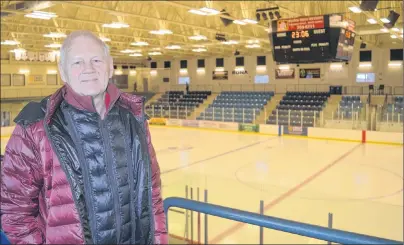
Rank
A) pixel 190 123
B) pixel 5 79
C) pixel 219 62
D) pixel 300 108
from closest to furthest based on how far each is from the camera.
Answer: pixel 300 108 → pixel 190 123 → pixel 5 79 → pixel 219 62

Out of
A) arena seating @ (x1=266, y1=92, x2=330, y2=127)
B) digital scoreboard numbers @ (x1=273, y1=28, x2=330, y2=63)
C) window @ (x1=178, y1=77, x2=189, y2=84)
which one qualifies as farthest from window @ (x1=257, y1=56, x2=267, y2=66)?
digital scoreboard numbers @ (x1=273, y1=28, x2=330, y2=63)

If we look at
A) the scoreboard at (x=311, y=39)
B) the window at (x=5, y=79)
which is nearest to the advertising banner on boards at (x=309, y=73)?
the scoreboard at (x=311, y=39)

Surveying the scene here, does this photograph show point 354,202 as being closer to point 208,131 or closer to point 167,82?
point 208,131

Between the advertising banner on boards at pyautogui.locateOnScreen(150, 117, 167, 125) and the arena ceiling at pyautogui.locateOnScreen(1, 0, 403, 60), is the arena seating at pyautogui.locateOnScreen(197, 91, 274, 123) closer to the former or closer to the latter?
the advertising banner on boards at pyautogui.locateOnScreen(150, 117, 167, 125)

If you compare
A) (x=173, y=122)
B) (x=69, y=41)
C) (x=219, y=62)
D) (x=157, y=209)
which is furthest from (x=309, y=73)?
(x=69, y=41)

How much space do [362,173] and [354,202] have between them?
203 inches

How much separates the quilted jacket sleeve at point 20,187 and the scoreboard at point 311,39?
9.72 metres

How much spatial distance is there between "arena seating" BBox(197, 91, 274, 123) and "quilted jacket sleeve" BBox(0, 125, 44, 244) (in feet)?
64.6

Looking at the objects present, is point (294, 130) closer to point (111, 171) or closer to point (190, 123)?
point (190, 123)

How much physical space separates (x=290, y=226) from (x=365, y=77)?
26.0 m

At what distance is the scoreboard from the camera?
33.8 ft

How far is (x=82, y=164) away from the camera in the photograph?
160 cm

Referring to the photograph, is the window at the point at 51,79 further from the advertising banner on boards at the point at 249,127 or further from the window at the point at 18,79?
the advertising banner on boards at the point at 249,127

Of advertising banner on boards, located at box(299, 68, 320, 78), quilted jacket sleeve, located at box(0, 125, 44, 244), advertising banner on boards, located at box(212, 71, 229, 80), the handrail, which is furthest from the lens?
advertising banner on boards, located at box(212, 71, 229, 80)
